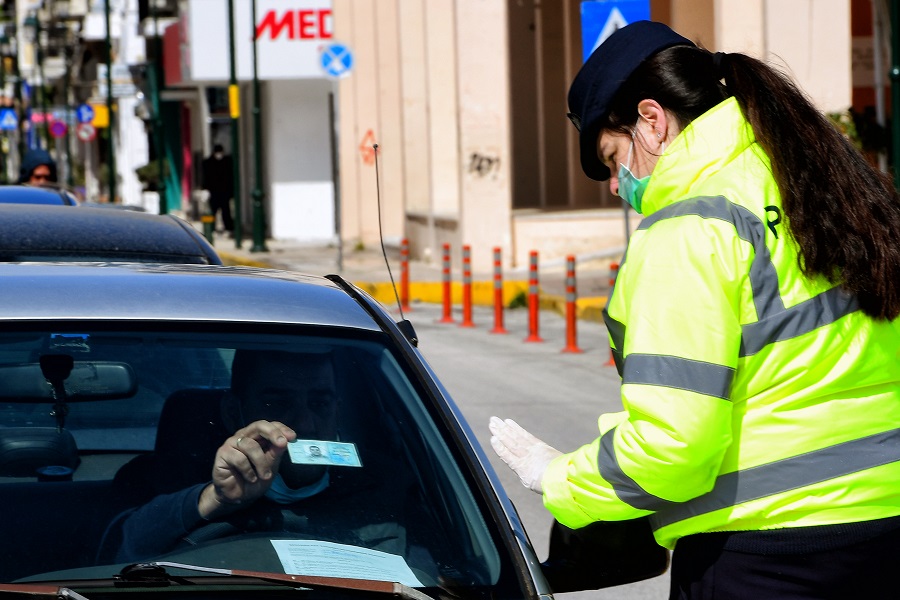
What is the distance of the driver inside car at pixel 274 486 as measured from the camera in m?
2.88

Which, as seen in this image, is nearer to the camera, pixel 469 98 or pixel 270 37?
pixel 469 98

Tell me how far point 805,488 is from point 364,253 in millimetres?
25239

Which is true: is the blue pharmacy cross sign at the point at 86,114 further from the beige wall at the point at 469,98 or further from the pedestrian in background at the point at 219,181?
the beige wall at the point at 469,98

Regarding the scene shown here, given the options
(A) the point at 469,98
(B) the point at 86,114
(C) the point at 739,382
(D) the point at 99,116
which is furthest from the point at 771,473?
(D) the point at 99,116

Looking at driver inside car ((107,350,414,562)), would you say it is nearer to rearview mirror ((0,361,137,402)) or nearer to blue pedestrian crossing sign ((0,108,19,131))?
rearview mirror ((0,361,137,402))

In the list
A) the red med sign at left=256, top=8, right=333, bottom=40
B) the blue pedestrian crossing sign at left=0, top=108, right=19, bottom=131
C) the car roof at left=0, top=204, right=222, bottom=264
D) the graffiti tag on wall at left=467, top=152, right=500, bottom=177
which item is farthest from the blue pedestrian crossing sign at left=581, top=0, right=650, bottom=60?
the blue pedestrian crossing sign at left=0, top=108, right=19, bottom=131

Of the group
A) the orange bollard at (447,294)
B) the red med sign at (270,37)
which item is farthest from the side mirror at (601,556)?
the red med sign at (270,37)

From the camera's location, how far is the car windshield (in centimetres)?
279

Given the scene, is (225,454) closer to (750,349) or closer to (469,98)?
(750,349)

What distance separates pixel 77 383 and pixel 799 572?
1.68 m

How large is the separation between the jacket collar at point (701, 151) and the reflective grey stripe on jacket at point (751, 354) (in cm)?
6

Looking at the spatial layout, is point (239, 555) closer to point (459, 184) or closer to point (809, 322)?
point (809, 322)

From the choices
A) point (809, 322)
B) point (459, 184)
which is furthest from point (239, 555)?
point (459, 184)

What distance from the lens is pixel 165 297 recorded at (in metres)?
3.20
